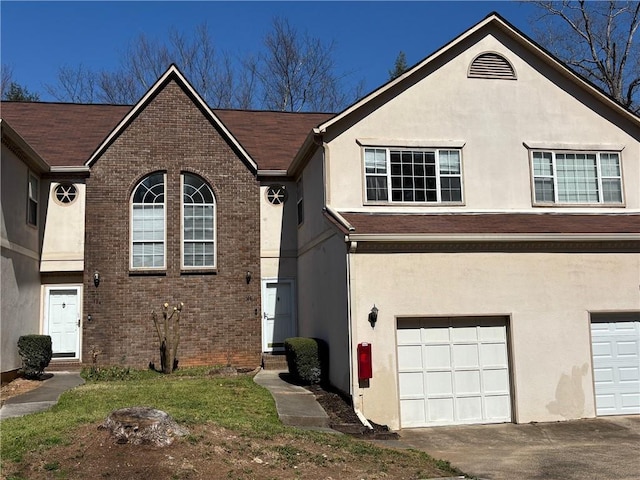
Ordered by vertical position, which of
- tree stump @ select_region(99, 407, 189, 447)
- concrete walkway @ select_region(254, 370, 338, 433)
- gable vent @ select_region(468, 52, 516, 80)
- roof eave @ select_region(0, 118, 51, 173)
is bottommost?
concrete walkway @ select_region(254, 370, 338, 433)

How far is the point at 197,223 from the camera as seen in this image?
61.3 feet

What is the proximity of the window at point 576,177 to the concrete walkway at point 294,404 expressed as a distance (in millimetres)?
7474

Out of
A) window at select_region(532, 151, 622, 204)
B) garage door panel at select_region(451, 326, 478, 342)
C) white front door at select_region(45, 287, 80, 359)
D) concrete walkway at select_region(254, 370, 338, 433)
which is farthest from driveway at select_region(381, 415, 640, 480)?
white front door at select_region(45, 287, 80, 359)

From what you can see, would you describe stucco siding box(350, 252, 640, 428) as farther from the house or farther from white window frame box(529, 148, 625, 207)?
white window frame box(529, 148, 625, 207)

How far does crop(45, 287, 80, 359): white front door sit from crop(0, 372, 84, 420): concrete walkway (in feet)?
3.37

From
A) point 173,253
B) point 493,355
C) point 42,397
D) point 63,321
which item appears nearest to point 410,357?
point 493,355

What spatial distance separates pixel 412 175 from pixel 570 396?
19.9 ft

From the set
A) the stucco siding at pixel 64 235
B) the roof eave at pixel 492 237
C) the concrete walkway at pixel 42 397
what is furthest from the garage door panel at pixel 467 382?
the stucco siding at pixel 64 235

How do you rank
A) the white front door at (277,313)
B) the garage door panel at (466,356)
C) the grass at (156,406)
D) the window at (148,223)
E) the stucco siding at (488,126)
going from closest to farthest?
the grass at (156,406), the garage door panel at (466,356), the stucco siding at (488,126), the window at (148,223), the white front door at (277,313)

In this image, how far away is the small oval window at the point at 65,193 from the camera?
18406 millimetres

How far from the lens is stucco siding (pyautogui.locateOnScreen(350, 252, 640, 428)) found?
Result: 12844 mm

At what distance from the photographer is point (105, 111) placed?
2228 centimetres

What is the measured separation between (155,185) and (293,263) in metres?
4.73

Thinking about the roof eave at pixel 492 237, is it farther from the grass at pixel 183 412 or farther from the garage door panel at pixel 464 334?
the grass at pixel 183 412
